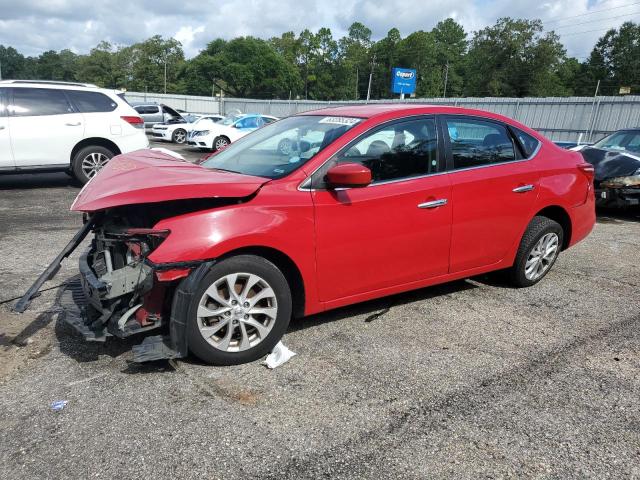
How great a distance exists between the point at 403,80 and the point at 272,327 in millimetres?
42347

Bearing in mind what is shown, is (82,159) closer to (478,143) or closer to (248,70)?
(478,143)

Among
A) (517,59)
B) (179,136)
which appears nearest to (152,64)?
(517,59)

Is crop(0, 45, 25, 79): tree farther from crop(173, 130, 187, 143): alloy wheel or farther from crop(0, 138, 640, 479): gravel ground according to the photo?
crop(0, 138, 640, 479): gravel ground

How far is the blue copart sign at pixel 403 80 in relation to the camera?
41.8 meters

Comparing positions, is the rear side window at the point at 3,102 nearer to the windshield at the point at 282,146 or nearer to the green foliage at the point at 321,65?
the windshield at the point at 282,146

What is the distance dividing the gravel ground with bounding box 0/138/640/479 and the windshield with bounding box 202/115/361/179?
4.07 feet

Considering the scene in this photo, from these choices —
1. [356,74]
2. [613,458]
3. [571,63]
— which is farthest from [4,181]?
[356,74]

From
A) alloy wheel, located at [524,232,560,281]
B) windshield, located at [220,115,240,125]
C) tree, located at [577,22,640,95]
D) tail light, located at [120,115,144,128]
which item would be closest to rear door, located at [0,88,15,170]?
tail light, located at [120,115,144,128]

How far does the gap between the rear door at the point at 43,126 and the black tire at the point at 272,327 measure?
7.22 meters

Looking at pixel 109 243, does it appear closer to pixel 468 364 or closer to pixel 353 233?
pixel 353 233

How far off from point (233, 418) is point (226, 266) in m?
0.87

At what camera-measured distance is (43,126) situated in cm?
872

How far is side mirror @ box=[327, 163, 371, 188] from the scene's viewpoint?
329 centimetres

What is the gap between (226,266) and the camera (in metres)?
3.07
